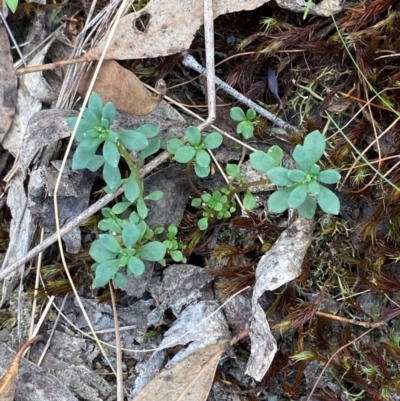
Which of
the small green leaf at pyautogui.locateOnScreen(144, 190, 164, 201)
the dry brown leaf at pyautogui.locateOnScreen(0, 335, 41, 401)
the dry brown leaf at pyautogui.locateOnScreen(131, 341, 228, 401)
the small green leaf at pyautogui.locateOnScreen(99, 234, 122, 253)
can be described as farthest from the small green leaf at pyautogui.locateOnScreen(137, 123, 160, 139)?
the dry brown leaf at pyautogui.locateOnScreen(0, 335, 41, 401)

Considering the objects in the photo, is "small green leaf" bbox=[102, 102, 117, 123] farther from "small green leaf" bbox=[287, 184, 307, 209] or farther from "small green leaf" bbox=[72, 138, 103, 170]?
"small green leaf" bbox=[287, 184, 307, 209]

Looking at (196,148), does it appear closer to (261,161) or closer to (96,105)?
(261,161)

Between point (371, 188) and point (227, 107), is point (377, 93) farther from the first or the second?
point (227, 107)

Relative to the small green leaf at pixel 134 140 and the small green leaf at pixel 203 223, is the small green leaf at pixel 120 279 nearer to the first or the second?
the small green leaf at pixel 203 223

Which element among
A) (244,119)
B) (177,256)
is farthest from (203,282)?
(244,119)

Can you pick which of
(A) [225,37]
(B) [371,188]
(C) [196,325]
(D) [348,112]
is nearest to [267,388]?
(C) [196,325]

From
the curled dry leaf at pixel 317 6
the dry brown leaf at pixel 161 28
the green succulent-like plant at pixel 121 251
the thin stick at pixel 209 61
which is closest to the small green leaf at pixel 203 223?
the green succulent-like plant at pixel 121 251

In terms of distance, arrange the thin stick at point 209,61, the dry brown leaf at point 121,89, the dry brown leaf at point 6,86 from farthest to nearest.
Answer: the dry brown leaf at point 6,86 → the dry brown leaf at point 121,89 → the thin stick at point 209,61
